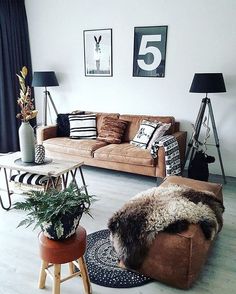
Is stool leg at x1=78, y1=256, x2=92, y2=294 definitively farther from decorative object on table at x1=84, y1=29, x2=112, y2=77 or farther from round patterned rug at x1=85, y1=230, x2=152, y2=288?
decorative object on table at x1=84, y1=29, x2=112, y2=77

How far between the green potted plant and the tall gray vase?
4.42 feet

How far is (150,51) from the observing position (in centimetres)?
423

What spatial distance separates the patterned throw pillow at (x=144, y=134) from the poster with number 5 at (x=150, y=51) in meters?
0.77

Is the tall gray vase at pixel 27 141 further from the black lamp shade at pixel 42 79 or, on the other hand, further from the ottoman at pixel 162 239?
the black lamp shade at pixel 42 79

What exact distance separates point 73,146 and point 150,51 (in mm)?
1748

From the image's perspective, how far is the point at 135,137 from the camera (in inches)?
163

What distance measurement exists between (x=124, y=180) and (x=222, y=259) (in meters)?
1.87

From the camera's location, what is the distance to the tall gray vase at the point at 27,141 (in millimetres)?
2971

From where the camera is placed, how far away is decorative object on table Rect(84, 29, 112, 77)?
14.9 ft

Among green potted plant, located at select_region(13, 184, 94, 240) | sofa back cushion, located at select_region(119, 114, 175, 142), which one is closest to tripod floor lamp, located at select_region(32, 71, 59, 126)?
sofa back cushion, located at select_region(119, 114, 175, 142)

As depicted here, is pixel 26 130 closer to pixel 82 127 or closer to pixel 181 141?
pixel 82 127

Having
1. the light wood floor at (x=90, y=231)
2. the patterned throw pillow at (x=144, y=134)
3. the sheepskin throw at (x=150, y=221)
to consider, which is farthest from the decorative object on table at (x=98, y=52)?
the sheepskin throw at (x=150, y=221)

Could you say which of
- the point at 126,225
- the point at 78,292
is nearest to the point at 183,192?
the point at 126,225

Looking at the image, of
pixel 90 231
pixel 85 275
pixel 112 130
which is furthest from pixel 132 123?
pixel 85 275
